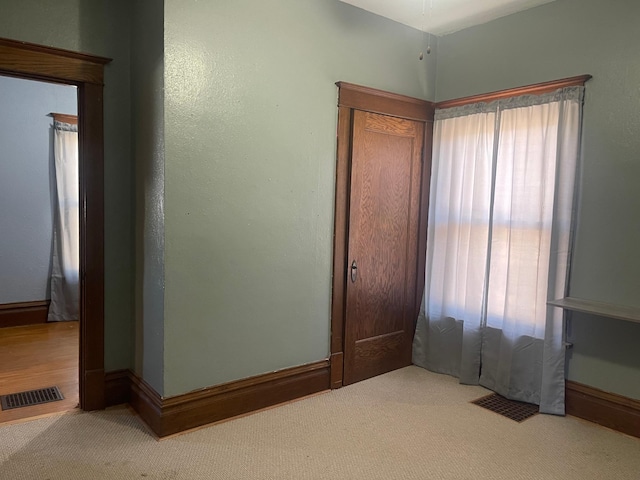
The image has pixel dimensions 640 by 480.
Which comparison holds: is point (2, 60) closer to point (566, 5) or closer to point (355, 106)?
point (355, 106)

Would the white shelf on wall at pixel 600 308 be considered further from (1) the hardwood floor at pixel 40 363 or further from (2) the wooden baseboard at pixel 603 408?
(1) the hardwood floor at pixel 40 363

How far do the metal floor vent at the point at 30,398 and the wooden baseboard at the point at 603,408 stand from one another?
10.7ft

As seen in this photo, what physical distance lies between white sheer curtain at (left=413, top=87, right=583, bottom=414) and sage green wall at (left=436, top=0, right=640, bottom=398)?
10 centimetres

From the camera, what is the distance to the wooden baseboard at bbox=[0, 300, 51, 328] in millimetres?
4754

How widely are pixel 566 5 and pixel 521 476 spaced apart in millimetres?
2794

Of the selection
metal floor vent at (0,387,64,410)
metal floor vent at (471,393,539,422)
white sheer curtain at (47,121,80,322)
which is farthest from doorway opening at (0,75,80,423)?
metal floor vent at (471,393,539,422)

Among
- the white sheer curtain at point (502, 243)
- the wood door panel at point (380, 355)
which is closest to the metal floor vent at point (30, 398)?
the wood door panel at point (380, 355)

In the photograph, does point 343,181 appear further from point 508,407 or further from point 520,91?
point 508,407

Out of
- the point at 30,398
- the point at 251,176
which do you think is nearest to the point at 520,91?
the point at 251,176

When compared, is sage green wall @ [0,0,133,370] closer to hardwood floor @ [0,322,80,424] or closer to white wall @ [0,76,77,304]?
hardwood floor @ [0,322,80,424]

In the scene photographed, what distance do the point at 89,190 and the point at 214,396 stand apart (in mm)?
1426

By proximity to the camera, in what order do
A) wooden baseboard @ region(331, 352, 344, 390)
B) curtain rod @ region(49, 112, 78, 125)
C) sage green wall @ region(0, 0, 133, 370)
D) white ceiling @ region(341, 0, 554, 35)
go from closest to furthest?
1. sage green wall @ region(0, 0, 133, 370)
2. white ceiling @ region(341, 0, 554, 35)
3. wooden baseboard @ region(331, 352, 344, 390)
4. curtain rod @ region(49, 112, 78, 125)

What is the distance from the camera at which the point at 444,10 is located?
11.1ft

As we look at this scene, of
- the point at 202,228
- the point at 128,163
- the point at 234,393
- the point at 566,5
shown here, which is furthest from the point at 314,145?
the point at 566,5
